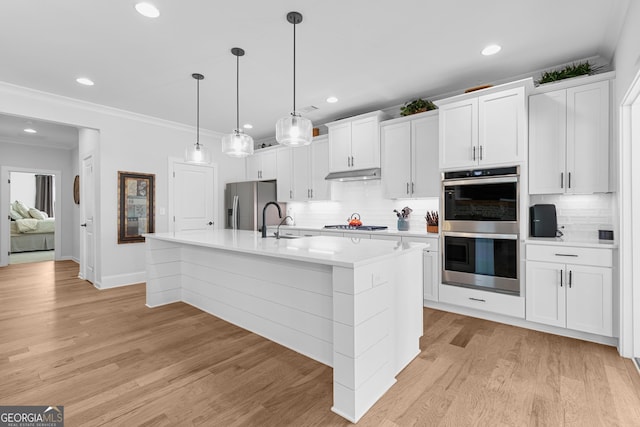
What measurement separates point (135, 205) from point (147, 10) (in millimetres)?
3436

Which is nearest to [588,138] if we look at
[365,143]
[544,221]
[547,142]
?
[547,142]

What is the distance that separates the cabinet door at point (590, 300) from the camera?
2.51 meters

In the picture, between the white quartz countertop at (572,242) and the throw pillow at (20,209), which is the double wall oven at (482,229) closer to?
the white quartz countertop at (572,242)

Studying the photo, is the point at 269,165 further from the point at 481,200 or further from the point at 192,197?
the point at 481,200

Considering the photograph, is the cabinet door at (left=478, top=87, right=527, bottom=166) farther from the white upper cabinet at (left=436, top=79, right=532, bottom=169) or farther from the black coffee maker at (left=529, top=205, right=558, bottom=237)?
the black coffee maker at (left=529, top=205, right=558, bottom=237)

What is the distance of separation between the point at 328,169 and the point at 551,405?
387 centimetres

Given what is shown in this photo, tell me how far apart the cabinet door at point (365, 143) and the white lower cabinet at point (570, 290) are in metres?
2.22

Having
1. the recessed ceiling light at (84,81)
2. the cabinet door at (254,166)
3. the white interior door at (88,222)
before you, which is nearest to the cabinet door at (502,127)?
the cabinet door at (254,166)

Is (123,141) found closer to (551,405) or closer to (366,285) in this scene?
(366,285)

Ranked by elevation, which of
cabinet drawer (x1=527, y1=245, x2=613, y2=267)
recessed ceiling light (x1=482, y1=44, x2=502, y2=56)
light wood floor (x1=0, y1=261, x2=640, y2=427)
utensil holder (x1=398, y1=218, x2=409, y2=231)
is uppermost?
recessed ceiling light (x1=482, y1=44, x2=502, y2=56)

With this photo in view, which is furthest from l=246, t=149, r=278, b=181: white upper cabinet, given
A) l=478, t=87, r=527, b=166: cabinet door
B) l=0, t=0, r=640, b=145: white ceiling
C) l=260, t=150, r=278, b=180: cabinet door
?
l=478, t=87, r=527, b=166: cabinet door

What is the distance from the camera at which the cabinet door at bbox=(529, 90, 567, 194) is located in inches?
114

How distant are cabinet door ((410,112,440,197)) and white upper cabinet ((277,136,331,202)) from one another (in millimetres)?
1538

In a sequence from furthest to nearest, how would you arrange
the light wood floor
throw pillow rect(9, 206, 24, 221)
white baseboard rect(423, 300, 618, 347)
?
Answer: throw pillow rect(9, 206, 24, 221) < white baseboard rect(423, 300, 618, 347) < the light wood floor
